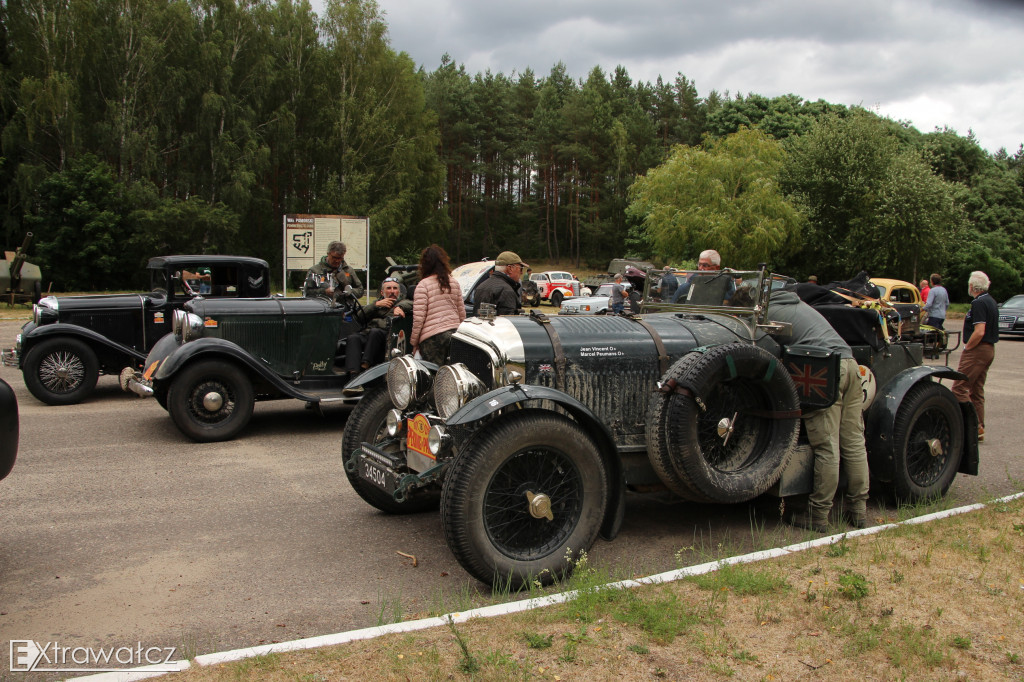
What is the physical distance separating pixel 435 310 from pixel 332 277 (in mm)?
2841

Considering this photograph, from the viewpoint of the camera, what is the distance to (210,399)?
745 centimetres

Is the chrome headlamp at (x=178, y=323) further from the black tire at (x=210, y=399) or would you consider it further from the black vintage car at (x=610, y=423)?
the black vintage car at (x=610, y=423)

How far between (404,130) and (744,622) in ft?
134

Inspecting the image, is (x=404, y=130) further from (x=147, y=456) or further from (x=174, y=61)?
(x=147, y=456)

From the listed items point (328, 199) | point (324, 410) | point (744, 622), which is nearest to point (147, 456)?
point (324, 410)

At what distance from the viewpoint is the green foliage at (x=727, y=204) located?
2916 cm

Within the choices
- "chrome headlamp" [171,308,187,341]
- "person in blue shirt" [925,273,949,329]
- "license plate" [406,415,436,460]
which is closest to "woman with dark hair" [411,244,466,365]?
"license plate" [406,415,436,460]

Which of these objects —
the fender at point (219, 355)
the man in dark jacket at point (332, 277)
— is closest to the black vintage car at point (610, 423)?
the fender at point (219, 355)

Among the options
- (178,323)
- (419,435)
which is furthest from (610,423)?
(178,323)

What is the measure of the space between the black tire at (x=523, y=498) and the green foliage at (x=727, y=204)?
25.8 metres

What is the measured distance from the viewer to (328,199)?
3788cm

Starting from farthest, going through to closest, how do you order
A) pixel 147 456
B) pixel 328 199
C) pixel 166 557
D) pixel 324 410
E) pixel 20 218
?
pixel 328 199 < pixel 20 218 < pixel 324 410 < pixel 147 456 < pixel 166 557

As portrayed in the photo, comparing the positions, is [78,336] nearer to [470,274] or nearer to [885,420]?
[470,274]

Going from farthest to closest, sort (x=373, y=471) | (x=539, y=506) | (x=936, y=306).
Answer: (x=936, y=306) → (x=373, y=471) → (x=539, y=506)
